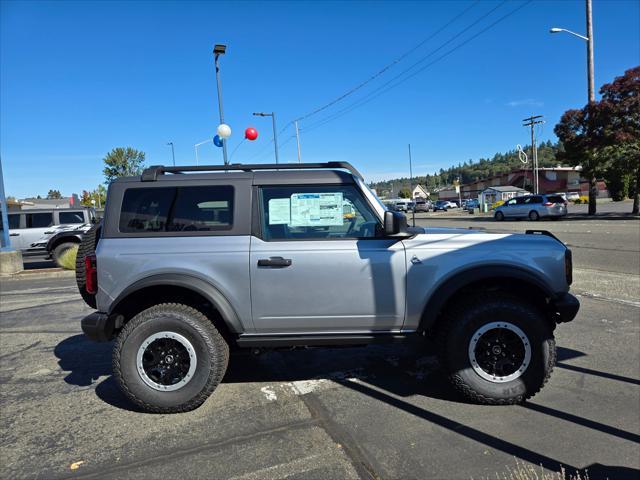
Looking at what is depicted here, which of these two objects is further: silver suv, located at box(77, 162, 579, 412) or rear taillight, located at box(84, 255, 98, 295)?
rear taillight, located at box(84, 255, 98, 295)

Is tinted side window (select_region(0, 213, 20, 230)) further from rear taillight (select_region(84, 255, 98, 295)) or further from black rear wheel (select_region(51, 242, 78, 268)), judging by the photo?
rear taillight (select_region(84, 255, 98, 295))

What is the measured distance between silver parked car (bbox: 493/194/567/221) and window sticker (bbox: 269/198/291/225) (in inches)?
1066

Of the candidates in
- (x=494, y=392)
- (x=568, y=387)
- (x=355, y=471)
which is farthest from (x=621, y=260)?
(x=355, y=471)

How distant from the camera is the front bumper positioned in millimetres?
3439

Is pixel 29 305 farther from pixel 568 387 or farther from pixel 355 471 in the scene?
pixel 568 387

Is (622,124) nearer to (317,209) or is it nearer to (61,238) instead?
(317,209)

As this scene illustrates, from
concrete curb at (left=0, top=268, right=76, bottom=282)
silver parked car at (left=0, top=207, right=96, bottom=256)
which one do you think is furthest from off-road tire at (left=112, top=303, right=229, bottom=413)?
silver parked car at (left=0, top=207, right=96, bottom=256)

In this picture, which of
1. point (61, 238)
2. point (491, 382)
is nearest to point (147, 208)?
point (491, 382)

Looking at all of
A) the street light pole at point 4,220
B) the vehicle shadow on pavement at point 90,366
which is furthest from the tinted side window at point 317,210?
the street light pole at point 4,220

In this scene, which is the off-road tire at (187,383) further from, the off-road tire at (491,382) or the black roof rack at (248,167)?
the off-road tire at (491,382)

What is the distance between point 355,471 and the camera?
2646 millimetres

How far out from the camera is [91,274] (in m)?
3.57

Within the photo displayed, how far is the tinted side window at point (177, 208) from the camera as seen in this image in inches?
143

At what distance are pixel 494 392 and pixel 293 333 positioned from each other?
5.41ft
